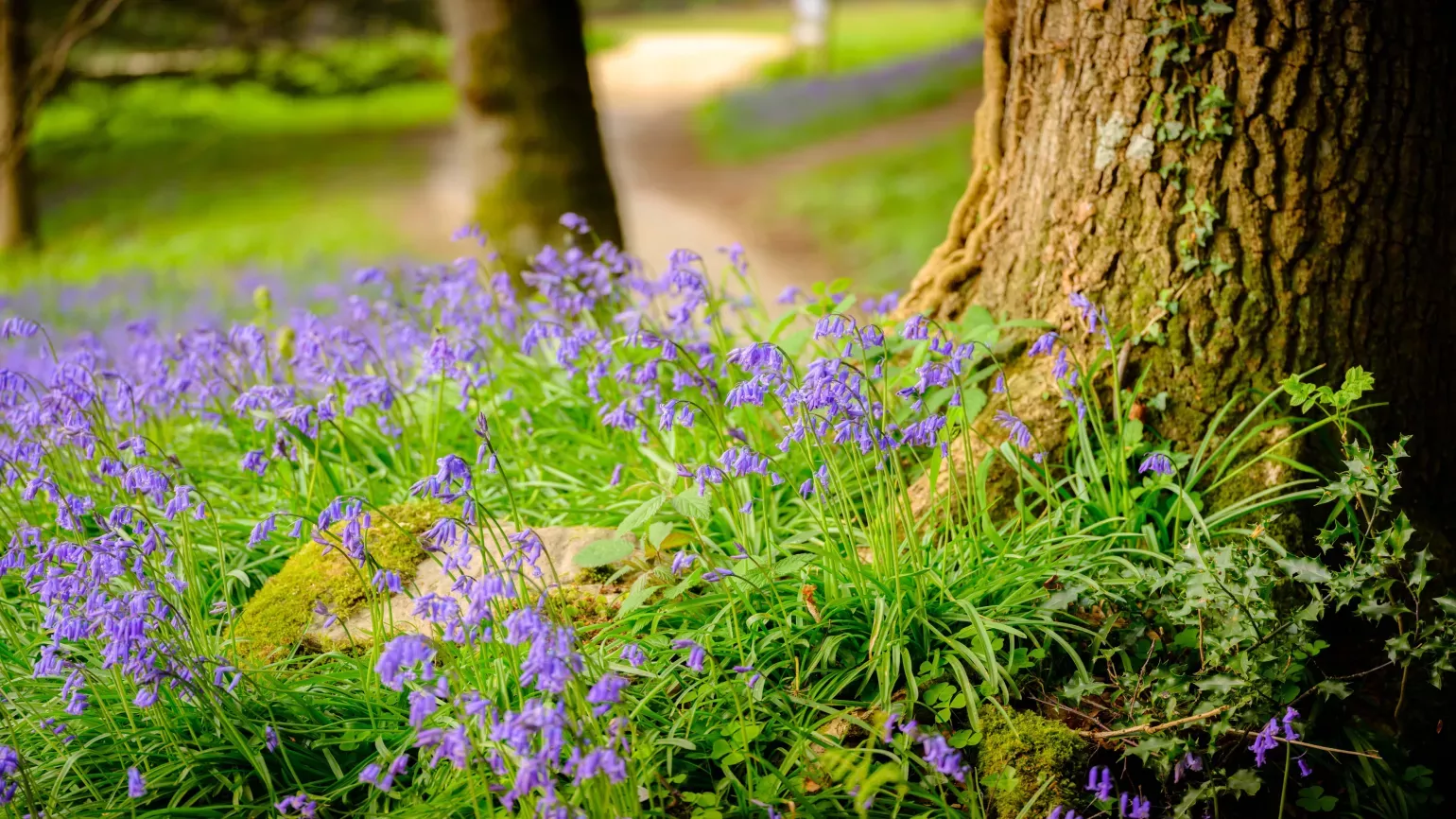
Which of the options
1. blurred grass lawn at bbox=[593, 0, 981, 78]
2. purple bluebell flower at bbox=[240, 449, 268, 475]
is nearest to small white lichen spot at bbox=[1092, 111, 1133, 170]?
purple bluebell flower at bbox=[240, 449, 268, 475]

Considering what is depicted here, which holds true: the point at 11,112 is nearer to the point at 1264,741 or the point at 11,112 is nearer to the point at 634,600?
the point at 634,600

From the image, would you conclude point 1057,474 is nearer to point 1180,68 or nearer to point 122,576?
point 1180,68

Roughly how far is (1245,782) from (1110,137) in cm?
169

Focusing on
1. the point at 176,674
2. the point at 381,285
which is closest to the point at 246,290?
the point at 381,285

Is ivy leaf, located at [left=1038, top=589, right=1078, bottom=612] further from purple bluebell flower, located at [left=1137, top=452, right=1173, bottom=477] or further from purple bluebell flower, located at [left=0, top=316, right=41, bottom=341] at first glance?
purple bluebell flower, located at [left=0, top=316, right=41, bottom=341]

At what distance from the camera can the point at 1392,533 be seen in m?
2.46

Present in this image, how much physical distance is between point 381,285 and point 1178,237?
8.35 feet

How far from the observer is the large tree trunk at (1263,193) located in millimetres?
2930

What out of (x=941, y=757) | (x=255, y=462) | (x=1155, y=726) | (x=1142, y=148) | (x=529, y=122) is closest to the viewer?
(x=941, y=757)

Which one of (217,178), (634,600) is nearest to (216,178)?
(217,178)

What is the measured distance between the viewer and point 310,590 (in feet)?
9.48

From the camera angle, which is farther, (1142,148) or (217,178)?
(217,178)

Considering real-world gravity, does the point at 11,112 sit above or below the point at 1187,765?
above

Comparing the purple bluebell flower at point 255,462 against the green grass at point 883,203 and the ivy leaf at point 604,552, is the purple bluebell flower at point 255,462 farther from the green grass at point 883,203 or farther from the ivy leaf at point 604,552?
the green grass at point 883,203
